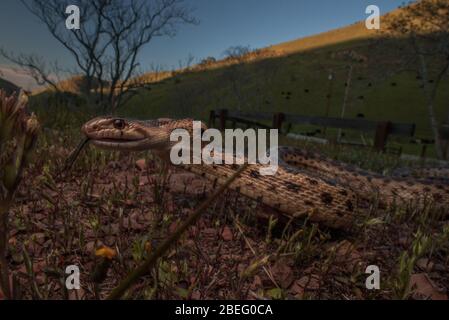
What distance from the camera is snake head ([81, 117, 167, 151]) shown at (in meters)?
3.61

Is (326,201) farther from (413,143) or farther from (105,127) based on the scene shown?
(413,143)

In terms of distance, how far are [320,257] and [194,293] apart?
111cm

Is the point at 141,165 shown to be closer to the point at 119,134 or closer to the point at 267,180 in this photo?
the point at 119,134

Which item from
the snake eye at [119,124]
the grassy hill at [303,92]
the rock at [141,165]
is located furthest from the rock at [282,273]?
the grassy hill at [303,92]

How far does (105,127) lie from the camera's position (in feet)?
11.9

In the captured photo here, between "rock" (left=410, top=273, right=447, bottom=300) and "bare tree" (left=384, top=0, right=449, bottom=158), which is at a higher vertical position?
"bare tree" (left=384, top=0, right=449, bottom=158)

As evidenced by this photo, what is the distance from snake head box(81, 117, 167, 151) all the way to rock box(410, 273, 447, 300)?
9.32ft

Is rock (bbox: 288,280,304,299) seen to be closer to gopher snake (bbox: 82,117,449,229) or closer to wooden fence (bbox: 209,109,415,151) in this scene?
gopher snake (bbox: 82,117,449,229)

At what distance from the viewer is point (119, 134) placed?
3.64m

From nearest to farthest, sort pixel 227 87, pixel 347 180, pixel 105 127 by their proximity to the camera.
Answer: pixel 105 127 < pixel 347 180 < pixel 227 87

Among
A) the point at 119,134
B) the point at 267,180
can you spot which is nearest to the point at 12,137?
the point at 119,134

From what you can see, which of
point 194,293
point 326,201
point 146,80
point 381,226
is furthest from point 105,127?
point 146,80

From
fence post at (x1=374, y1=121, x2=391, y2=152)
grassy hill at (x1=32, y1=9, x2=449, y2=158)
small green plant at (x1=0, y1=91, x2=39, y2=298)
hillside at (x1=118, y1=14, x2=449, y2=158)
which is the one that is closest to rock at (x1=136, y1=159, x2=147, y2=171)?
small green plant at (x1=0, y1=91, x2=39, y2=298)

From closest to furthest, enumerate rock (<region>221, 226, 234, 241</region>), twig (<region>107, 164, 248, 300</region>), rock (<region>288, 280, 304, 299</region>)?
twig (<region>107, 164, 248, 300</region>) → rock (<region>288, 280, 304, 299</region>) → rock (<region>221, 226, 234, 241</region>)
